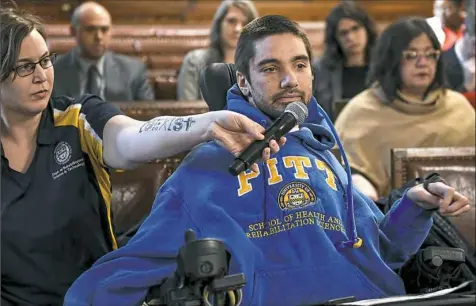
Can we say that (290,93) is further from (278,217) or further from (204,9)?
(204,9)

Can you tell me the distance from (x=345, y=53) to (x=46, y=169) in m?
1.83

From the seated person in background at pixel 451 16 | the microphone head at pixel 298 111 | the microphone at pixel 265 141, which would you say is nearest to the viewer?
the microphone at pixel 265 141

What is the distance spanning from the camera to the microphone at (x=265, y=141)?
1.33 m

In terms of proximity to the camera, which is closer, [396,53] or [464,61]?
[396,53]

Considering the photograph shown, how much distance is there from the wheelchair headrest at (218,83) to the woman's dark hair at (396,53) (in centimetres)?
106

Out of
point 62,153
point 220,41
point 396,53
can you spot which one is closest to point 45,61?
point 62,153

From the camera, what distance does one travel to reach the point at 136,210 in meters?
2.21

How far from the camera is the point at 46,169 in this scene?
1.86m

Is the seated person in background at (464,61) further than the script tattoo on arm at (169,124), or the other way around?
the seated person in background at (464,61)

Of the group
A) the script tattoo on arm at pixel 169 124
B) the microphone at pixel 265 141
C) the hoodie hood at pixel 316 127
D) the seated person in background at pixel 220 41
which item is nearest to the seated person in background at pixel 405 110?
the seated person in background at pixel 220 41

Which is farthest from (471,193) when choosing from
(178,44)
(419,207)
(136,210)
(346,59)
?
(178,44)

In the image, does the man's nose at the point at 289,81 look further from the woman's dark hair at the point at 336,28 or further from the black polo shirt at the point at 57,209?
the woman's dark hair at the point at 336,28

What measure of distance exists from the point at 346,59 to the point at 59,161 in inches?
70.8

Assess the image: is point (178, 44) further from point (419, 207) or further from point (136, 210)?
point (419, 207)
